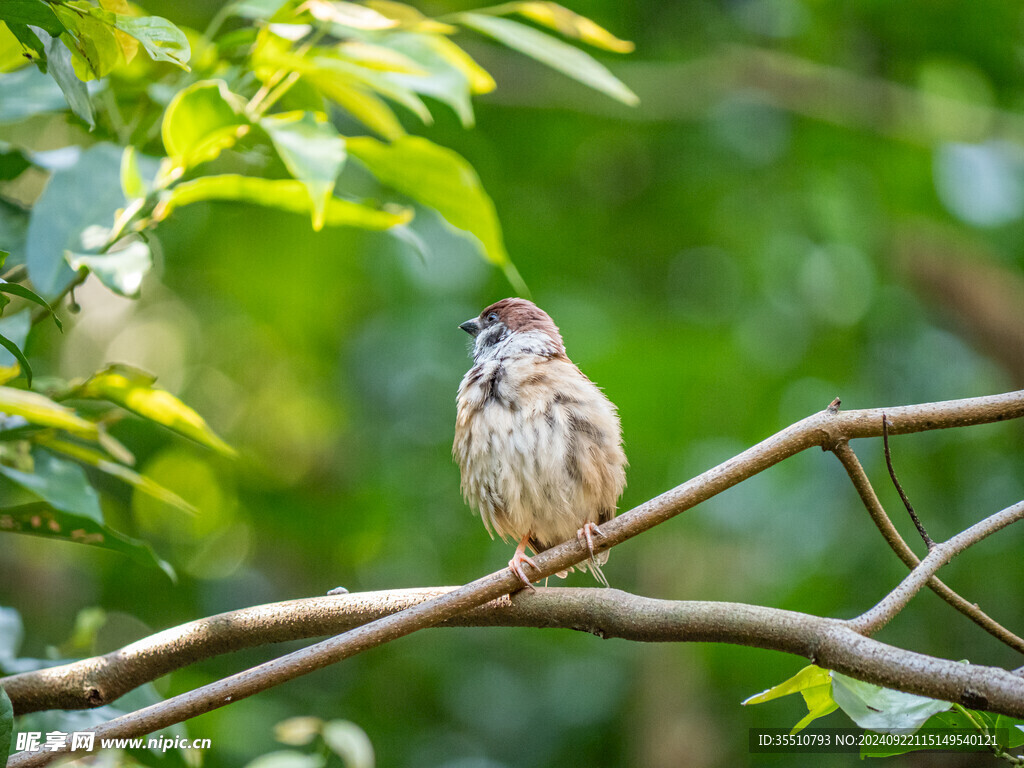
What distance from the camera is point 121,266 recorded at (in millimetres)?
2043

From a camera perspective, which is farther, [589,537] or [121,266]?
[589,537]

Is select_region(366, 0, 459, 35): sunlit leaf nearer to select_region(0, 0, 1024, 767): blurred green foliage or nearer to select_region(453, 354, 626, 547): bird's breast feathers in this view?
select_region(453, 354, 626, 547): bird's breast feathers

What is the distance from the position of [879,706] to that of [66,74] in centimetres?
192

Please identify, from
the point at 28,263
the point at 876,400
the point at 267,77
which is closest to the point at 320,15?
the point at 267,77

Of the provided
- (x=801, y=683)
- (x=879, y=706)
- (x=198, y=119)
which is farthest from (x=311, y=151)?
(x=879, y=706)

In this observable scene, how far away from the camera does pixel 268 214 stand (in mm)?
6230

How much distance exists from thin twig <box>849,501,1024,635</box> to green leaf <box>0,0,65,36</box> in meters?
1.78

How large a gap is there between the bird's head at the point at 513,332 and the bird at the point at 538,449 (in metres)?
0.06

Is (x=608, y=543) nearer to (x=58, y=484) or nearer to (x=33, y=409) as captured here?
(x=33, y=409)

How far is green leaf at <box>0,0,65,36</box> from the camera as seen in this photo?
5.19 ft

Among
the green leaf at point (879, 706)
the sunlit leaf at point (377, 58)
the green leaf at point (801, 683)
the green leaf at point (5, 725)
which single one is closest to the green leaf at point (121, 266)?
the sunlit leaf at point (377, 58)

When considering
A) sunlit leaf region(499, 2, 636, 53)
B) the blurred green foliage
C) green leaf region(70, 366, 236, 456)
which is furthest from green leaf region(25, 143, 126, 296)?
the blurred green foliage

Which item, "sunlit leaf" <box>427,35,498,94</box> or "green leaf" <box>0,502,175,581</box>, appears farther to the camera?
"sunlit leaf" <box>427,35,498,94</box>

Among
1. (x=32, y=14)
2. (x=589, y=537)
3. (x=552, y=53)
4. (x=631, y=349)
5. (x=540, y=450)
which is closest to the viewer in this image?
(x=32, y=14)
